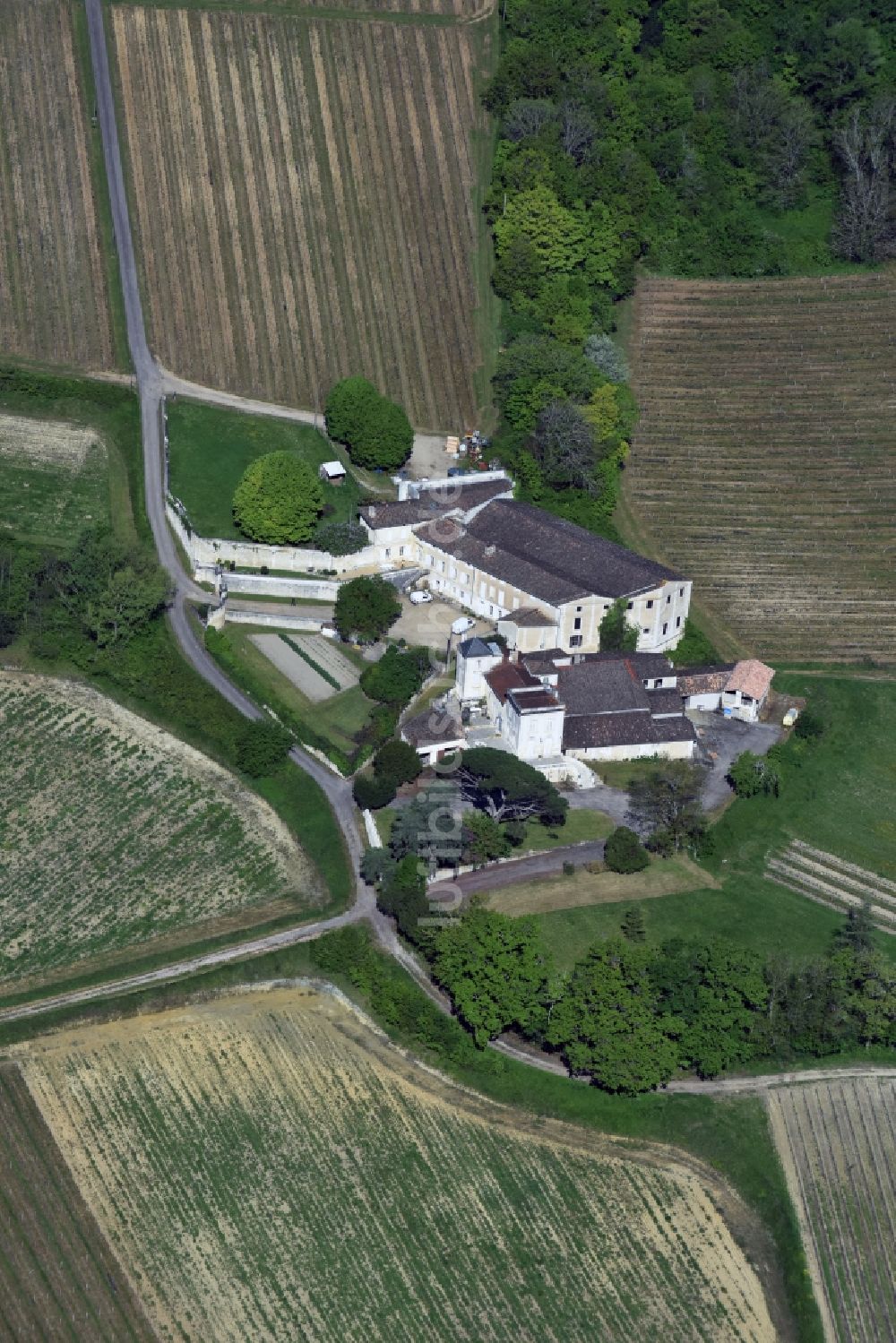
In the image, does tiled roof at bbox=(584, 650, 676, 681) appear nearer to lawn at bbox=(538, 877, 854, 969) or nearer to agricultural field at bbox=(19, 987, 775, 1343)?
lawn at bbox=(538, 877, 854, 969)

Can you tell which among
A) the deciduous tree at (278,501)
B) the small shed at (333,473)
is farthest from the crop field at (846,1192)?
the small shed at (333,473)

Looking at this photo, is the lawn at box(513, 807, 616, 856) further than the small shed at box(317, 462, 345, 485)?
A: No

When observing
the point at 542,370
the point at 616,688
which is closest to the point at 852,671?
the point at 616,688

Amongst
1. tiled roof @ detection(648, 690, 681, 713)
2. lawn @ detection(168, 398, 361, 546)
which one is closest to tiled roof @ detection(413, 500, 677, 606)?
tiled roof @ detection(648, 690, 681, 713)

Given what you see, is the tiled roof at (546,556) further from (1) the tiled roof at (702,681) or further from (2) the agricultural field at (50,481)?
(2) the agricultural field at (50,481)

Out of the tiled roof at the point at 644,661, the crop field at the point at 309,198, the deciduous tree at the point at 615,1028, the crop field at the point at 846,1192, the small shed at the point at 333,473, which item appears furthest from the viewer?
the crop field at the point at 309,198
